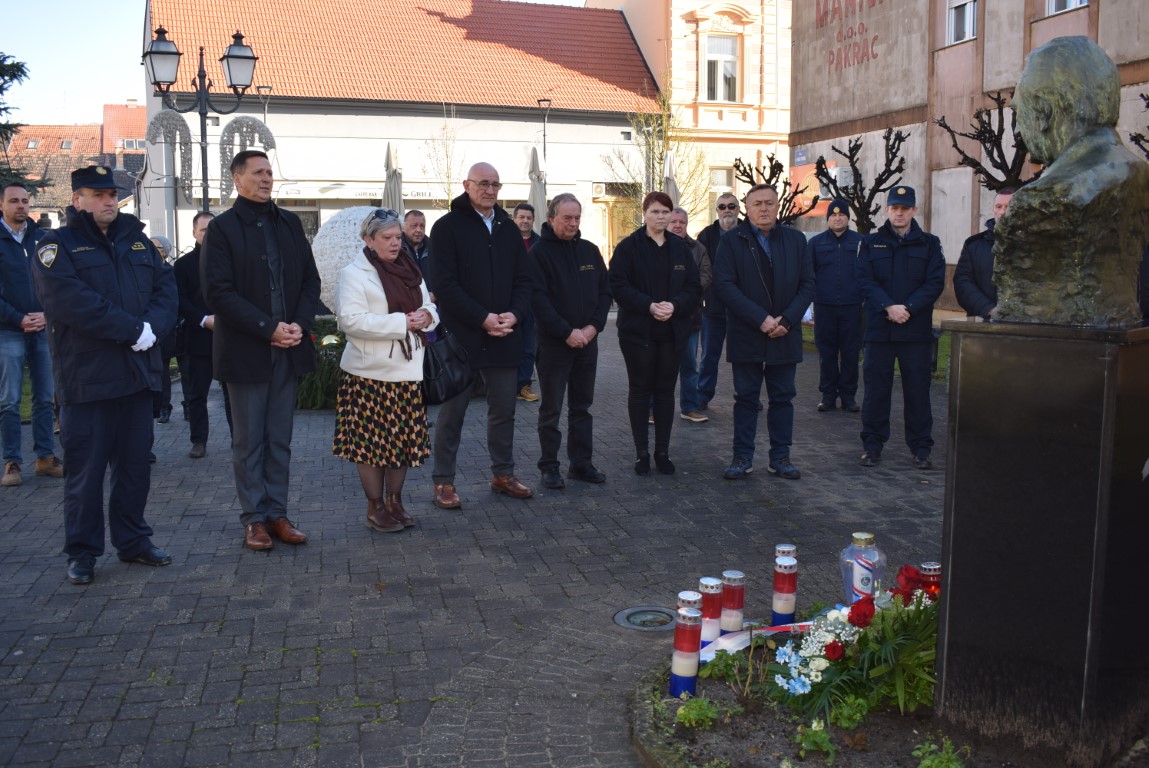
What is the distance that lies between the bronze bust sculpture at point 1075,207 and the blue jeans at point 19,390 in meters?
7.49

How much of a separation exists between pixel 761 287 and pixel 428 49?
3557 centimetres

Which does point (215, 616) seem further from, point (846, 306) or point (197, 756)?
point (846, 306)

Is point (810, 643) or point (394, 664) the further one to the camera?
point (394, 664)

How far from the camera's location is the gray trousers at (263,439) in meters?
6.56

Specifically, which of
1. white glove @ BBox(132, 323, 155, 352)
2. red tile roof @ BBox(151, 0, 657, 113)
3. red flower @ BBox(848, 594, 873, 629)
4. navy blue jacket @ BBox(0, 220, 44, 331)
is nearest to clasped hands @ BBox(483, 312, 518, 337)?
white glove @ BBox(132, 323, 155, 352)

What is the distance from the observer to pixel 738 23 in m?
41.1

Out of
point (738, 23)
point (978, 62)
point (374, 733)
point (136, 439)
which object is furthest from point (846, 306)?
point (738, 23)

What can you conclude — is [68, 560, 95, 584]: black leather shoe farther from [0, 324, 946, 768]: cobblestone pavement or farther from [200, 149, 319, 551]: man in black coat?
[200, 149, 319, 551]: man in black coat

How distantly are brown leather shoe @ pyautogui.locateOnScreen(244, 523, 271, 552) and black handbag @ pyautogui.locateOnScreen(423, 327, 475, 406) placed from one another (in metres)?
1.25

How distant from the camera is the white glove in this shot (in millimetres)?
6019

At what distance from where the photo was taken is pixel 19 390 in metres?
8.90

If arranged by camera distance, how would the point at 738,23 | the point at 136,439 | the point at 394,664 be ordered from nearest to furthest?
1. the point at 394,664
2. the point at 136,439
3. the point at 738,23

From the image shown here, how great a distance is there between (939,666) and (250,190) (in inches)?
178

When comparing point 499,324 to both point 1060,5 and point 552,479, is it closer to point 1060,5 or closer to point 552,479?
point 552,479
